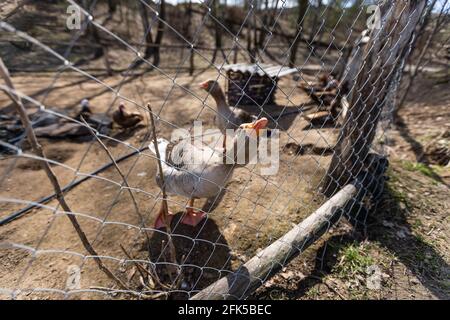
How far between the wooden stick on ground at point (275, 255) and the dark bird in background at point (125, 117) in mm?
3598

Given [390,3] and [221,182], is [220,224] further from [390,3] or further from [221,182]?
[390,3]

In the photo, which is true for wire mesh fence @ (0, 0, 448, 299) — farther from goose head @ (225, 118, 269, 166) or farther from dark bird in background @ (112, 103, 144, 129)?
dark bird in background @ (112, 103, 144, 129)

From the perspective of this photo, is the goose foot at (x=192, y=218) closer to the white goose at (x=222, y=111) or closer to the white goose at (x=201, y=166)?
the white goose at (x=201, y=166)

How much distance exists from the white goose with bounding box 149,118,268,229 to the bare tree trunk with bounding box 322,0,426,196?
3.03 feet

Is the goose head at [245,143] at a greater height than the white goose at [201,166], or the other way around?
the goose head at [245,143]

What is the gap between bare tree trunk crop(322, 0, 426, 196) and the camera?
1.97 metres

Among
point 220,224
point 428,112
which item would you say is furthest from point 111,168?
point 428,112

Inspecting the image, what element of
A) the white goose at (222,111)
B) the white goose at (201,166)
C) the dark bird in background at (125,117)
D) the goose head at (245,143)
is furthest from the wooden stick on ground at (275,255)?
the dark bird in background at (125,117)

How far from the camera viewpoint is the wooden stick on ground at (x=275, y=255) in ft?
5.07

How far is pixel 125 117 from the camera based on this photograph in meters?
4.63

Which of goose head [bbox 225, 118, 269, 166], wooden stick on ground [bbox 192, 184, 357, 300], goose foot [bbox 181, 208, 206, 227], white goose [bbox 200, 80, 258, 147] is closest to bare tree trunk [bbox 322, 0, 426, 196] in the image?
wooden stick on ground [bbox 192, 184, 357, 300]

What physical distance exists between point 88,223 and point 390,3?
2.98m

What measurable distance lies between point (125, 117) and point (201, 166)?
304 centimetres

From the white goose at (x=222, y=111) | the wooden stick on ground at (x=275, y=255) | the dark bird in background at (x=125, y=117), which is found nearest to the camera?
the wooden stick on ground at (x=275, y=255)
